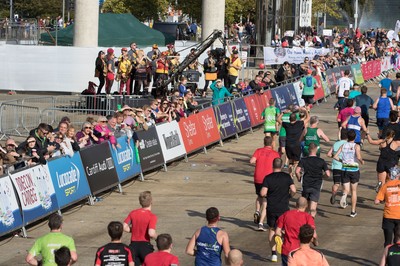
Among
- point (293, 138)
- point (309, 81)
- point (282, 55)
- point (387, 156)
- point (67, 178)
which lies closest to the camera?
point (67, 178)

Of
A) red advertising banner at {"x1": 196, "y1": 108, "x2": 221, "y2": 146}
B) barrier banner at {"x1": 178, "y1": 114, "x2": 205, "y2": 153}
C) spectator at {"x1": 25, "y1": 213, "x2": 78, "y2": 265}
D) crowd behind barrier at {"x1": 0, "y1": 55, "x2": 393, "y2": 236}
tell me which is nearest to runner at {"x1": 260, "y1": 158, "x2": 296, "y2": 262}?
crowd behind barrier at {"x1": 0, "y1": 55, "x2": 393, "y2": 236}

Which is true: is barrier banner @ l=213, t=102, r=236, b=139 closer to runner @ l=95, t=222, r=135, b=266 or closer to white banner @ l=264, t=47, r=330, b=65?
white banner @ l=264, t=47, r=330, b=65

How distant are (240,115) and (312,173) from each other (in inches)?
481

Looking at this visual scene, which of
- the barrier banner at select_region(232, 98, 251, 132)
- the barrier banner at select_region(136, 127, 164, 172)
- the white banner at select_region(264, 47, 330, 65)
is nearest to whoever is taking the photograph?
the barrier banner at select_region(136, 127, 164, 172)

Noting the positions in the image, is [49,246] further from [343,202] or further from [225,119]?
[225,119]

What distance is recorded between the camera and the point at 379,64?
2039 inches

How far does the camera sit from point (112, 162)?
2177 cm

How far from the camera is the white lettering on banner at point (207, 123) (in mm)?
27641

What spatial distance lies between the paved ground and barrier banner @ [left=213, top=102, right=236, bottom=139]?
1598mm

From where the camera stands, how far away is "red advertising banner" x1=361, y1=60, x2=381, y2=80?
48594 millimetres

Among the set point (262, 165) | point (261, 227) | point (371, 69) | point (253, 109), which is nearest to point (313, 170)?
point (262, 165)

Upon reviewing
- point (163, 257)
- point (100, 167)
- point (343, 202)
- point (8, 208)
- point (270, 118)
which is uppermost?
point (270, 118)

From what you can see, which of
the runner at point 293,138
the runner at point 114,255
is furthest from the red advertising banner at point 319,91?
the runner at point 114,255

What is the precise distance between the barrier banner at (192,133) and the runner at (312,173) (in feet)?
25.5
